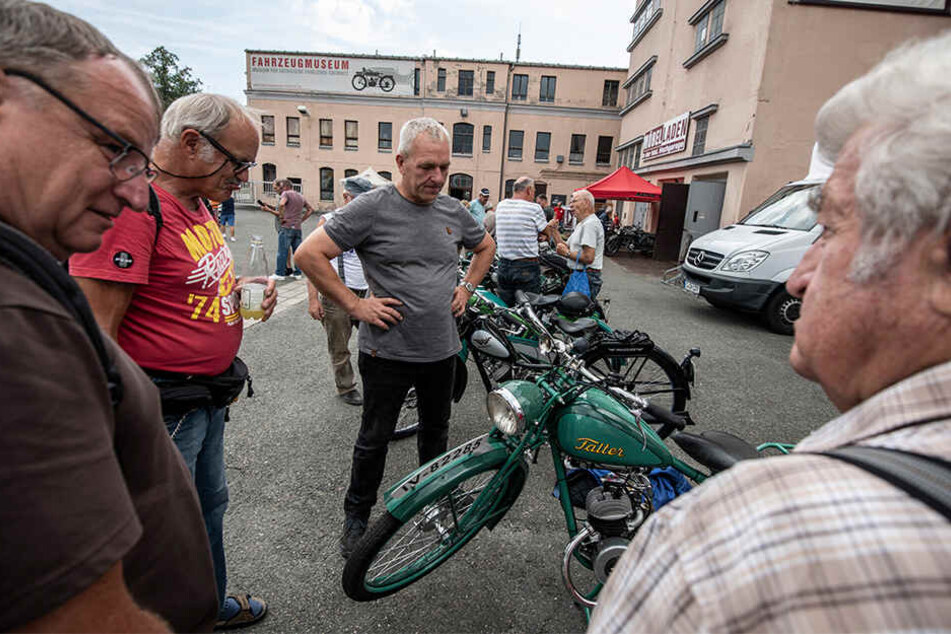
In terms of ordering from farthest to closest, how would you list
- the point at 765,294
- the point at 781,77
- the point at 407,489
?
the point at 781,77 < the point at 765,294 < the point at 407,489

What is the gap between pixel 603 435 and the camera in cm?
186

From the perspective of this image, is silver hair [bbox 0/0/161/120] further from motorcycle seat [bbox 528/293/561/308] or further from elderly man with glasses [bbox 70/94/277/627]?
motorcycle seat [bbox 528/293/561/308]

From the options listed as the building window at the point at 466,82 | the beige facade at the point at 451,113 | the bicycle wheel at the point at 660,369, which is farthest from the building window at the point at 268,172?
the bicycle wheel at the point at 660,369

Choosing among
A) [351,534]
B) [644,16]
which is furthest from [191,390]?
[644,16]

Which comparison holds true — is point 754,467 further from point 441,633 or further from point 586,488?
point 441,633

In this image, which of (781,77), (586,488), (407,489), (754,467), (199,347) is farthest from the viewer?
(781,77)

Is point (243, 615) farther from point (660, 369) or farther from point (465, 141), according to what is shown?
point (465, 141)

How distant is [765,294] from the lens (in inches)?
259

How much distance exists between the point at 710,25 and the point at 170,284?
57.4 ft

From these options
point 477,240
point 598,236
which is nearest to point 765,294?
point 598,236

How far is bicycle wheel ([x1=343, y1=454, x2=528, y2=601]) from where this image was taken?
198 cm

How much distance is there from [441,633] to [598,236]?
4187 mm

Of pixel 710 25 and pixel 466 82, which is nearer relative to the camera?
pixel 710 25

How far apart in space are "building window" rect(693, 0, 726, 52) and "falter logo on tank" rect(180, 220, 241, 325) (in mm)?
16167
